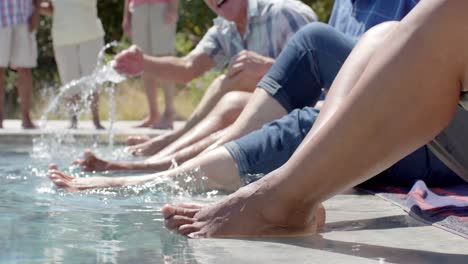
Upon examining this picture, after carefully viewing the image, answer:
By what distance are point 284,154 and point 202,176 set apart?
298 millimetres

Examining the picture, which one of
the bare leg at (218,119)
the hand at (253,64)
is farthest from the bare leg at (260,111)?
the bare leg at (218,119)

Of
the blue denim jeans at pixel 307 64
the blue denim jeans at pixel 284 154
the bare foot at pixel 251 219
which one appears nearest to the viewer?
the bare foot at pixel 251 219

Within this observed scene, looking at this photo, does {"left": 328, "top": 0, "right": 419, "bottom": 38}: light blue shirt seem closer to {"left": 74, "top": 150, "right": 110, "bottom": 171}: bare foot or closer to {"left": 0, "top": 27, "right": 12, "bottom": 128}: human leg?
{"left": 74, "top": 150, "right": 110, "bottom": 171}: bare foot

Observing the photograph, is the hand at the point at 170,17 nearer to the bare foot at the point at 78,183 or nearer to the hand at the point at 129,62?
the hand at the point at 129,62

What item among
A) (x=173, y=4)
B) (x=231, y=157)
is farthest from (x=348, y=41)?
(x=173, y=4)

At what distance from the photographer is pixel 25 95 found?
29.3ft

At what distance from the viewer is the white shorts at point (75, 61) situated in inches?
354

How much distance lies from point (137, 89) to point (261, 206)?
10.8m

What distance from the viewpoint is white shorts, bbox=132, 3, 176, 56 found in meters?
8.98

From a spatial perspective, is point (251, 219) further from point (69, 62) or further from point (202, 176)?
point (69, 62)

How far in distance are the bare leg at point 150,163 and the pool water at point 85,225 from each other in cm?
22

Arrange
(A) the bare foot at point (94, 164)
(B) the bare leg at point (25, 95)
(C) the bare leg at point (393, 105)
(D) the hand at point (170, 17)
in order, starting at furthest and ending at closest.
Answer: (D) the hand at point (170, 17), (B) the bare leg at point (25, 95), (A) the bare foot at point (94, 164), (C) the bare leg at point (393, 105)

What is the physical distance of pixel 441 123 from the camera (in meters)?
2.18

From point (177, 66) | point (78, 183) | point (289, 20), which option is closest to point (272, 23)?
point (289, 20)
